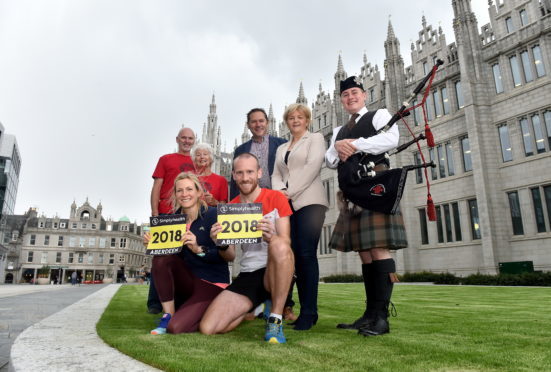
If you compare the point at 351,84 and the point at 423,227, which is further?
the point at 423,227

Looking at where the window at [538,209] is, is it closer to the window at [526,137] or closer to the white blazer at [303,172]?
the window at [526,137]

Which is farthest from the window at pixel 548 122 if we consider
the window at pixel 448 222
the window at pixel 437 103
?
the window at pixel 448 222

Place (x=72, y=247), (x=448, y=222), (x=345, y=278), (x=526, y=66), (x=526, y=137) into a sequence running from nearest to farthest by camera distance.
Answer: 1. (x=526, y=137)
2. (x=526, y=66)
3. (x=448, y=222)
4. (x=345, y=278)
5. (x=72, y=247)

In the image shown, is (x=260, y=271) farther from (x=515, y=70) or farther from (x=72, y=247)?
(x=72, y=247)

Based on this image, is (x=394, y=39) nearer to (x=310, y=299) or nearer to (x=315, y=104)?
(x=315, y=104)

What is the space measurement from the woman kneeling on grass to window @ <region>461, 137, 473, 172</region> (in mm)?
21919

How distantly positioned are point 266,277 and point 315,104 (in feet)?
116

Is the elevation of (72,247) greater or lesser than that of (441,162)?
lesser

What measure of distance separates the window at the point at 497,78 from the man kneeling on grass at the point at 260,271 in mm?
23158

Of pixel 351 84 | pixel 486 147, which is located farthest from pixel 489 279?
pixel 351 84

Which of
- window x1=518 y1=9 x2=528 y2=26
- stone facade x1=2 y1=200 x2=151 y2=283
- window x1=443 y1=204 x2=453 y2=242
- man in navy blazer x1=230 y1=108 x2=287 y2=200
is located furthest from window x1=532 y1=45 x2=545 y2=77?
stone facade x1=2 y1=200 x2=151 y2=283

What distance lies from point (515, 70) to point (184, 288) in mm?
24098

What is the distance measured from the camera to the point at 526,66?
2052cm

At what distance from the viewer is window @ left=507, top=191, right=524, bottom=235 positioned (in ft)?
63.7
